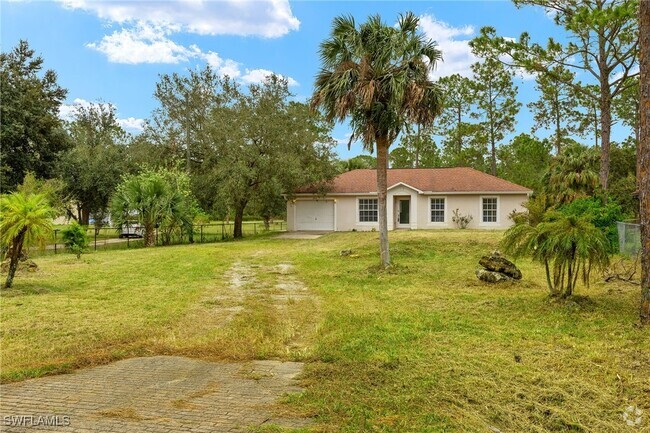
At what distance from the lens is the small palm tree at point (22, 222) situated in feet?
29.3

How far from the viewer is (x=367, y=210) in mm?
27172

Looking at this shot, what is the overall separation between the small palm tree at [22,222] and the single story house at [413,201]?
1856cm

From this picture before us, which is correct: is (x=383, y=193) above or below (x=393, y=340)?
above

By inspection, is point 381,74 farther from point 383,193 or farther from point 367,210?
point 367,210

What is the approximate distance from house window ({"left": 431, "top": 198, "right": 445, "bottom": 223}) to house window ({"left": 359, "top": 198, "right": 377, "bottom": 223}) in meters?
3.45

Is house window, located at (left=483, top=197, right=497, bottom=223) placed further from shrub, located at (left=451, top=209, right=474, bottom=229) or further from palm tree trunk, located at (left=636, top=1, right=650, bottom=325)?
palm tree trunk, located at (left=636, top=1, right=650, bottom=325)

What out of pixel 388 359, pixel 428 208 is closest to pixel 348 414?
pixel 388 359

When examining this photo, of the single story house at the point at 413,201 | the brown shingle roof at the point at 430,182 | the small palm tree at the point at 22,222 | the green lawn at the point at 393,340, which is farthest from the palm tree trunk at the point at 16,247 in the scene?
the brown shingle roof at the point at 430,182

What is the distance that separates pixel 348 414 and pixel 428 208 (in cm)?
2324

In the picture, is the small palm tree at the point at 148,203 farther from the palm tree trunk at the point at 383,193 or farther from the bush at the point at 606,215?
the bush at the point at 606,215

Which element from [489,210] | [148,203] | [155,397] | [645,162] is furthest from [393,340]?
[489,210]

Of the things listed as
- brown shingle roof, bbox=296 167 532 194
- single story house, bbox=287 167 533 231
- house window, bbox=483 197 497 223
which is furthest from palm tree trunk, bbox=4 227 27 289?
house window, bbox=483 197 497 223

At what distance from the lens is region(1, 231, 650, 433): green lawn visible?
3875 millimetres

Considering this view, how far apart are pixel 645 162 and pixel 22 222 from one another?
1121cm
